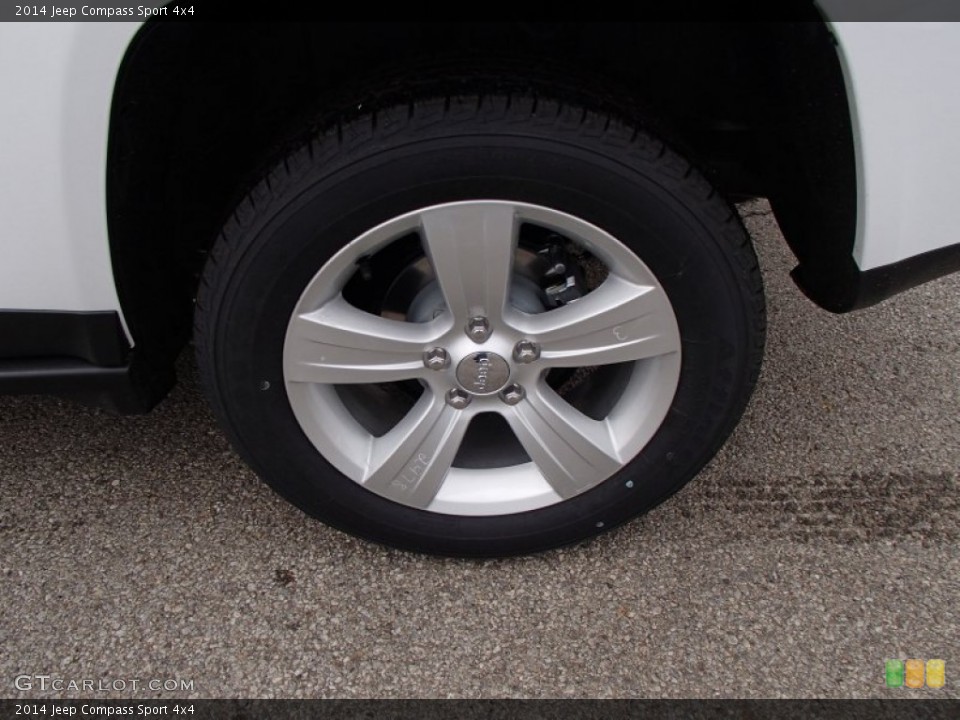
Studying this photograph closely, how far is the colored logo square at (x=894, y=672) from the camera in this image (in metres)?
1.75

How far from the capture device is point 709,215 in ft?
5.36

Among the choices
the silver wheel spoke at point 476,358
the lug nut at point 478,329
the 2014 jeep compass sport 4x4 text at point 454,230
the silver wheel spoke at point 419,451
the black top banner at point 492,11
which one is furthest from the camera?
the silver wheel spoke at point 419,451

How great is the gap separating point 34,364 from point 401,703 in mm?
985

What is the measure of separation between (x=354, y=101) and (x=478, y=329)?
0.49 meters

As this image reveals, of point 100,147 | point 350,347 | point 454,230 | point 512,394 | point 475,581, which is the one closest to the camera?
point 100,147

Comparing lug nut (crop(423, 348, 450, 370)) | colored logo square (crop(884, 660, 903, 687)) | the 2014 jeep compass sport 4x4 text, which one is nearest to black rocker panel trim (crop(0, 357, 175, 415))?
the 2014 jeep compass sport 4x4 text

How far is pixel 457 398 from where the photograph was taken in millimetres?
1838

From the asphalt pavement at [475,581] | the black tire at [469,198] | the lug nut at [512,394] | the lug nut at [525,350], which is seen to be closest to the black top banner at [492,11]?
the black tire at [469,198]

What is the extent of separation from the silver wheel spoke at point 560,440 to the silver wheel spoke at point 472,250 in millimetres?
261

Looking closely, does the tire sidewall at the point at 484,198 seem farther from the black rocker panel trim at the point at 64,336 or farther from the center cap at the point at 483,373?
the center cap at the point at 483,373

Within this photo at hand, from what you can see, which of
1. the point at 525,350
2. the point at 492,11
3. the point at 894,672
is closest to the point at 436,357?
the point at 525,350

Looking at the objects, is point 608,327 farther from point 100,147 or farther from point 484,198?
point 100,147

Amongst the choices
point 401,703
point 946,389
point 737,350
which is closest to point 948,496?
point 946,389

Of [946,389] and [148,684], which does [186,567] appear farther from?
[946,389]
